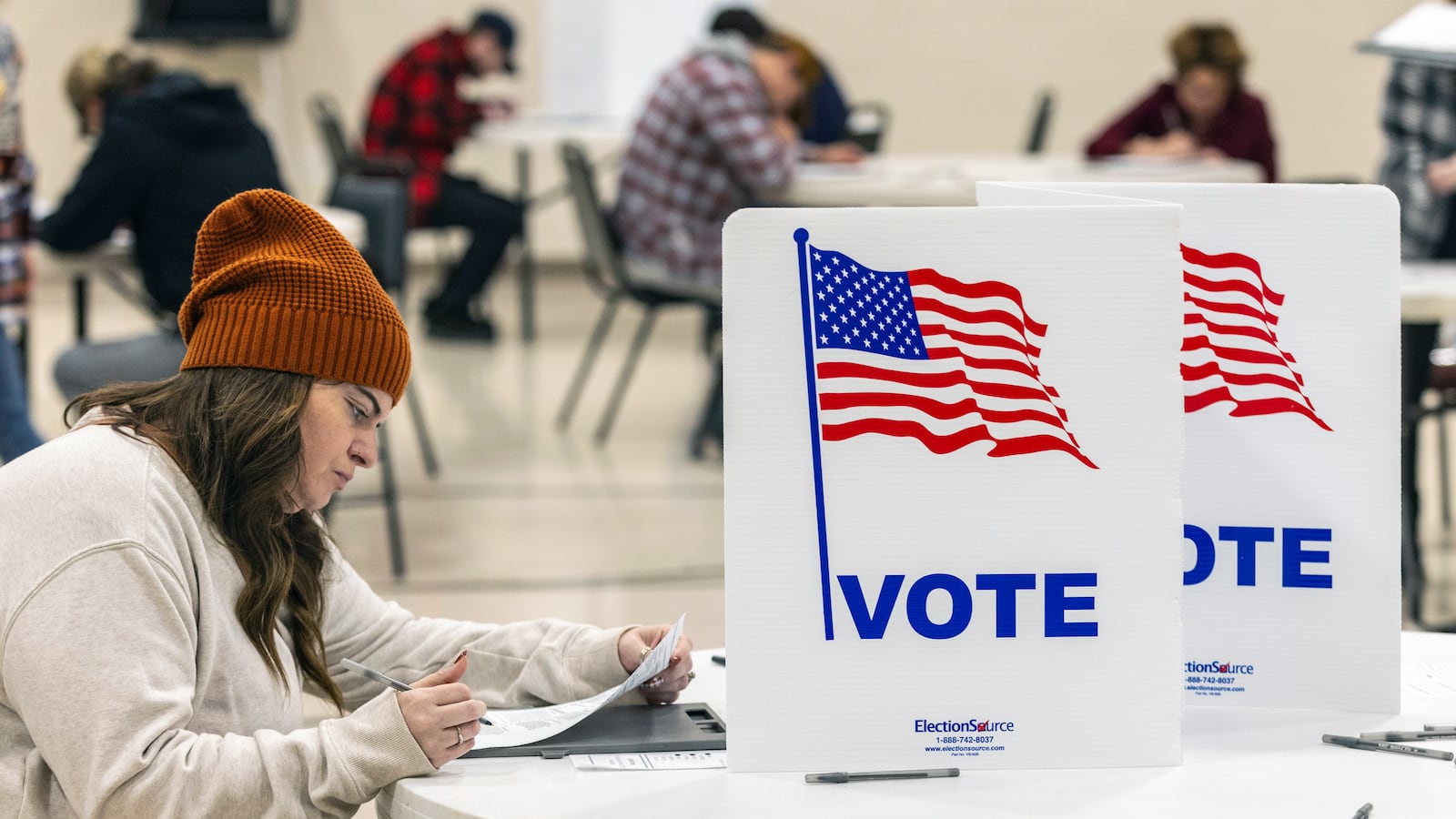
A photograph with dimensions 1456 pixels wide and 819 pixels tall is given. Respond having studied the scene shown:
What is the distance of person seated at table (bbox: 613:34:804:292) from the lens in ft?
15.2

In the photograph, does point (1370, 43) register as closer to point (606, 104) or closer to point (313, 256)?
point (313, 256)

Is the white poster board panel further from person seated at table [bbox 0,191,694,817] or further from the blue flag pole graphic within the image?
person seated at table [bbox 0,191,694,817]

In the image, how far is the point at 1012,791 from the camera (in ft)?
3.60

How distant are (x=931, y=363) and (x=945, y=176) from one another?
12.1 ft

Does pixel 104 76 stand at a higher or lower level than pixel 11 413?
higher

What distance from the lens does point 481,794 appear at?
111cm

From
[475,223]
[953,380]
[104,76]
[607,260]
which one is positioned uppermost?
[104,76]

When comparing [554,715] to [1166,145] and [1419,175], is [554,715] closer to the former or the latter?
[1419,175]

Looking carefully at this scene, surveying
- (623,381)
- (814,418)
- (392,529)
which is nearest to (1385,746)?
(814,418)

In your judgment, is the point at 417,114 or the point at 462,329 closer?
the point at 417,114

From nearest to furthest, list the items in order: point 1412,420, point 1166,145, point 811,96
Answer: point 1412,420
point 811,96
point 1166,145

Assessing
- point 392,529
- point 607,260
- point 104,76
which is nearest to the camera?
point 392,529

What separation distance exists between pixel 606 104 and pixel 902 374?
7966mm

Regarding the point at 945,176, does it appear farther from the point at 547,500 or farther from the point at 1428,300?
the point at 1428,300
